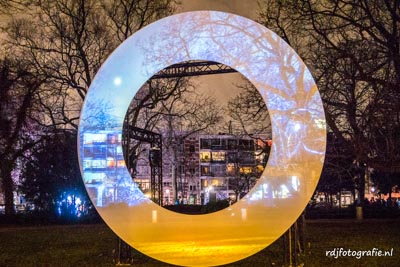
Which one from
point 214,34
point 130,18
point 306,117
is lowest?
point 306,117

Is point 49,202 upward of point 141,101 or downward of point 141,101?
downward

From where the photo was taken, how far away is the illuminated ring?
826cm

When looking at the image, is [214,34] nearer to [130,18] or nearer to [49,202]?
[130,18]

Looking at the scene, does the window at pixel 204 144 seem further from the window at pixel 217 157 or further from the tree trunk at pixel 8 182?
the tree trunk at pixel 8 182

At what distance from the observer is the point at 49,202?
3300cm

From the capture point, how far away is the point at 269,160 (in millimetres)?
8414

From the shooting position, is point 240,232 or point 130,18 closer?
point 240,232

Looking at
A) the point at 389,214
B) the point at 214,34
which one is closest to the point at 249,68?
the point at 214,34

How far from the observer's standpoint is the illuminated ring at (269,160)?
826cm

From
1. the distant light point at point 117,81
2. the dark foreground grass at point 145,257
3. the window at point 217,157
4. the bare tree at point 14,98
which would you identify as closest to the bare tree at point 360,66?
the dark foreground grass at point 145,257

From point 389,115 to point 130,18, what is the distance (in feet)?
44.0

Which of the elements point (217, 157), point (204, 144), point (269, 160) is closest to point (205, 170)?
point (217, 157)

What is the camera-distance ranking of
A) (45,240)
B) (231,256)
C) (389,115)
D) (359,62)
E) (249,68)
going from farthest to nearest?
(45,240)
(359,62)
(389,115)
(249,68)
(231,256)

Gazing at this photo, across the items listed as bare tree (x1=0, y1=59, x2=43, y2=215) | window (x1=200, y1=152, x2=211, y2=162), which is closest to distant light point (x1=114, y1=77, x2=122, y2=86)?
bare tree (x1=0, y1=59, x2=43, y2=215)
